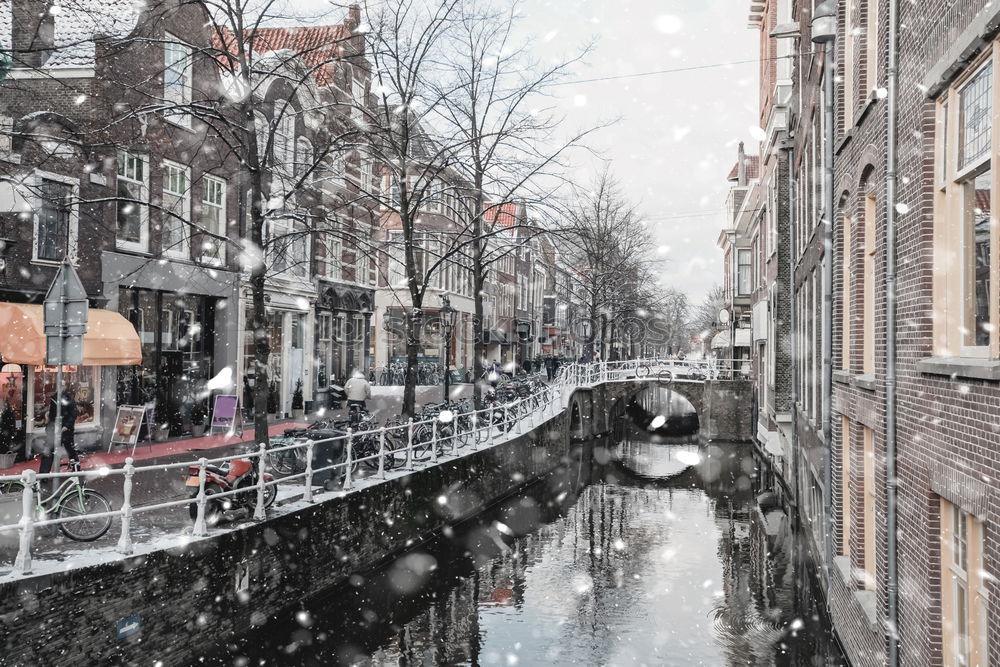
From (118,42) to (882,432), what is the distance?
32.1ft

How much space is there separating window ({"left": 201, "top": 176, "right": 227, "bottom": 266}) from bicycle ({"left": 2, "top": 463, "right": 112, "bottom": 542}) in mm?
11944

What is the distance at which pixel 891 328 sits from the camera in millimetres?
6688

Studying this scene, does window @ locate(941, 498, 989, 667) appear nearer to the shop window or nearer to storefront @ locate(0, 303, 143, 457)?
storefront @ locate(0, 303, 143, 457)

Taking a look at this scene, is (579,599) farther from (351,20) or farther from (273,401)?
(351,20)

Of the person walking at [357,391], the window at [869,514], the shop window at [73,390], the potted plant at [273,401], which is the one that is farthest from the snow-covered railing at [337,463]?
the window at [869,514]

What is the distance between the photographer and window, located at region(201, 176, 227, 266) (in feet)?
69.4

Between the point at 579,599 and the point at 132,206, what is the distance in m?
12.6

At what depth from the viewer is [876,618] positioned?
756cm

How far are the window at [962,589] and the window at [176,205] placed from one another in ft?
56.7

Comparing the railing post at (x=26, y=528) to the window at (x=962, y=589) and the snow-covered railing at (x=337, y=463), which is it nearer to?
the snow-covered railing at (x=337, y=463)

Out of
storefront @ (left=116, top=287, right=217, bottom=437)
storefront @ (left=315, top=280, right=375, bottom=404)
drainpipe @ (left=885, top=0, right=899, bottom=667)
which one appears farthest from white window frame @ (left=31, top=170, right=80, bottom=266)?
drainpipe @ (left=885, top=0, right=899, bottom=667)

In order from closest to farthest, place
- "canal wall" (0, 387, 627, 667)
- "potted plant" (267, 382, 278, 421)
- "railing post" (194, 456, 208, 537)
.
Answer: "canal wall" (0, 387, 627, 667)
"railing post" (194, 456, 208, 537)
"potted plant" (267, 382, 278, 421)

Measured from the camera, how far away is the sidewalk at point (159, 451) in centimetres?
1563

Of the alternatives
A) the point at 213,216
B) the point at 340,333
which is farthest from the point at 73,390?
the point at 340,333
